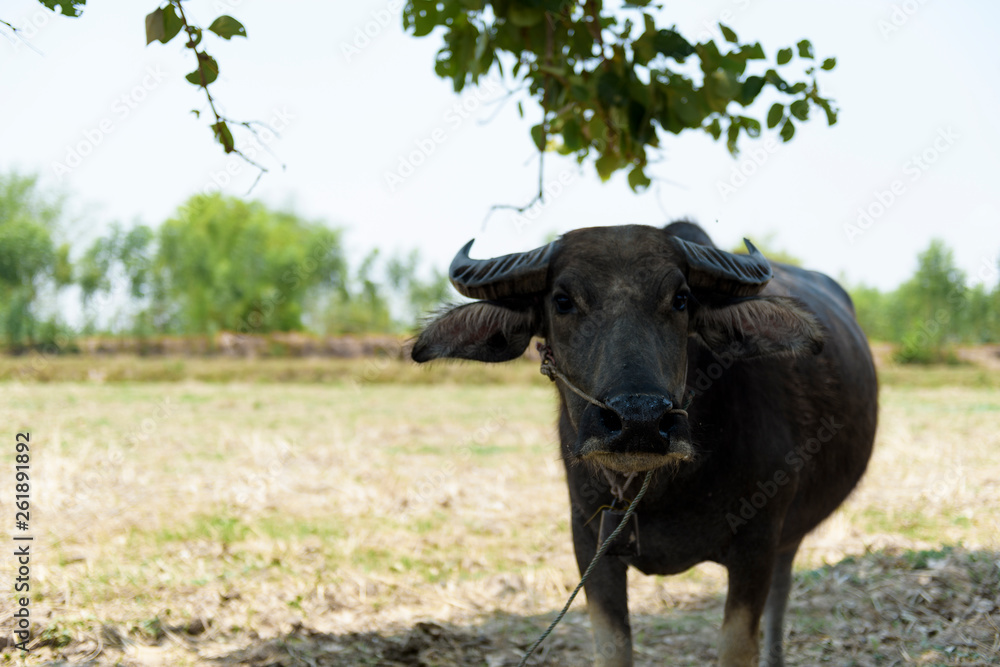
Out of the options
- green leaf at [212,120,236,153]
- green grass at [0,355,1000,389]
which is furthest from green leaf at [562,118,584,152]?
green grass at [0,355,1000,389]

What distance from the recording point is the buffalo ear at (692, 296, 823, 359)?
8.57 feet

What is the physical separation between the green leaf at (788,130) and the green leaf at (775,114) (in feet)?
0.15

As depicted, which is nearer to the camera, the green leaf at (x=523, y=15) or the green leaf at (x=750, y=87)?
the green leaf at (x=523, y=15)

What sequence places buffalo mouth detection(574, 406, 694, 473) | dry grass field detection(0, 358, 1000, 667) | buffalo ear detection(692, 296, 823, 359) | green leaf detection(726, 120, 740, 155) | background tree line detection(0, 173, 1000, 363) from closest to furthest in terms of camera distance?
buffalo mouth detection(574, 406, 694, 473), buffalo ear detection(692, 296, 823, 359), dry grass field detection(0, 358, 1000, 667), green leaf detection(726, 120, 740, 155), background tree line detection(0, 173, 1000, 363)

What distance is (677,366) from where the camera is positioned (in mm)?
2352

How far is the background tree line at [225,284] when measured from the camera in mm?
36625

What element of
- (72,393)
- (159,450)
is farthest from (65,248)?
(159,450)

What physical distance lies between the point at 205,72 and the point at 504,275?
1.32 meters

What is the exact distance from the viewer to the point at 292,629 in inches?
143

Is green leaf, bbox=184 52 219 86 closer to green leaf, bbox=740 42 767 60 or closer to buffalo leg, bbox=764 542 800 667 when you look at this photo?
green leaf, bbox=740 42 767 60

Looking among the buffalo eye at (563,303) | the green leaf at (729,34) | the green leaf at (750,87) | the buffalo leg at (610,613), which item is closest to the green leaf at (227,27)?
the buffalo eye at (563,303)

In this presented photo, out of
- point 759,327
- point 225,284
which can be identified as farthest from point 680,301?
point 225,284

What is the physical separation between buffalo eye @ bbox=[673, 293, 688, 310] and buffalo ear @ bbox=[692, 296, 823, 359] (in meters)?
0.18

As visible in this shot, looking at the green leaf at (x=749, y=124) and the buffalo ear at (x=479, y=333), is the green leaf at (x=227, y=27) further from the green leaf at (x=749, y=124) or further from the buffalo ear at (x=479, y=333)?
the green leaf at (x=749, y=124)
